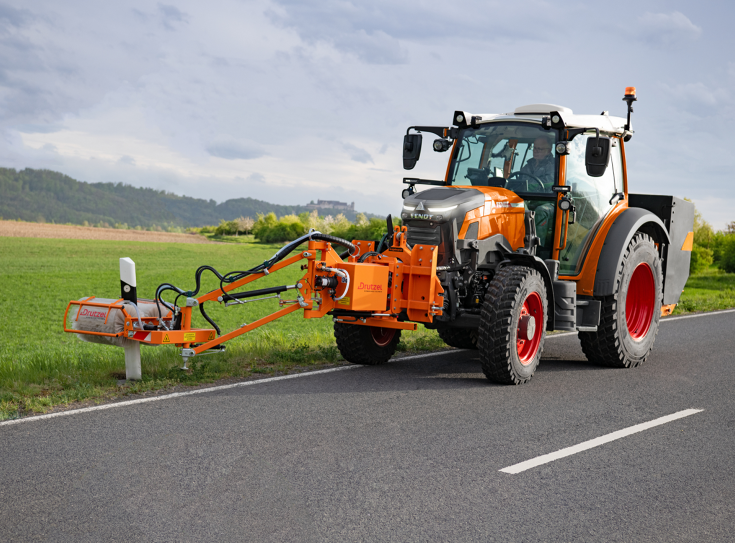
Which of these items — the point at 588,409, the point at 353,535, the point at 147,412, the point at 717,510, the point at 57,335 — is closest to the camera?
the point at 353,535

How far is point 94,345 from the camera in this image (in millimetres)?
14680

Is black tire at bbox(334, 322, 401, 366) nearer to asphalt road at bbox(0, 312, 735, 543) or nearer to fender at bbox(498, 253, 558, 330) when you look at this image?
asphalt road at bbox(0, 312, 735, 543)

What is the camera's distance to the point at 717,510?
4336 millimetres

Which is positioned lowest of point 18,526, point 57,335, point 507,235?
point 57,335

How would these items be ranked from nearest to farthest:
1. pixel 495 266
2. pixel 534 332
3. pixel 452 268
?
1. pixel 452 268
2. pixel 534 332
3. pixel 495 266

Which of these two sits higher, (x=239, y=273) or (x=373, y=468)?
(x=239, y=273)

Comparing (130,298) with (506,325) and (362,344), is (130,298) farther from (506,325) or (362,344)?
(506,325)

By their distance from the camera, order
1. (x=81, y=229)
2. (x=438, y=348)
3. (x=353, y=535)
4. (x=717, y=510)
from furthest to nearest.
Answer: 1. (x=81, y=229)
2. (x=438, y=348)
3. (x=717, y=510)
4. (x=353, y=535)

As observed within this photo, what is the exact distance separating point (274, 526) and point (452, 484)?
4.12 feet

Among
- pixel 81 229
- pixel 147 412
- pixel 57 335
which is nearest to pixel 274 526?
pixel 147 412

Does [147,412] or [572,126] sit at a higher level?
[572,126]

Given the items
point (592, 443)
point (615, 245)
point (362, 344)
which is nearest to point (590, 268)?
point (615, 245)

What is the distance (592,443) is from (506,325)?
1.92m

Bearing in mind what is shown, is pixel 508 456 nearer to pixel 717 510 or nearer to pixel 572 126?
pixel 717 510
